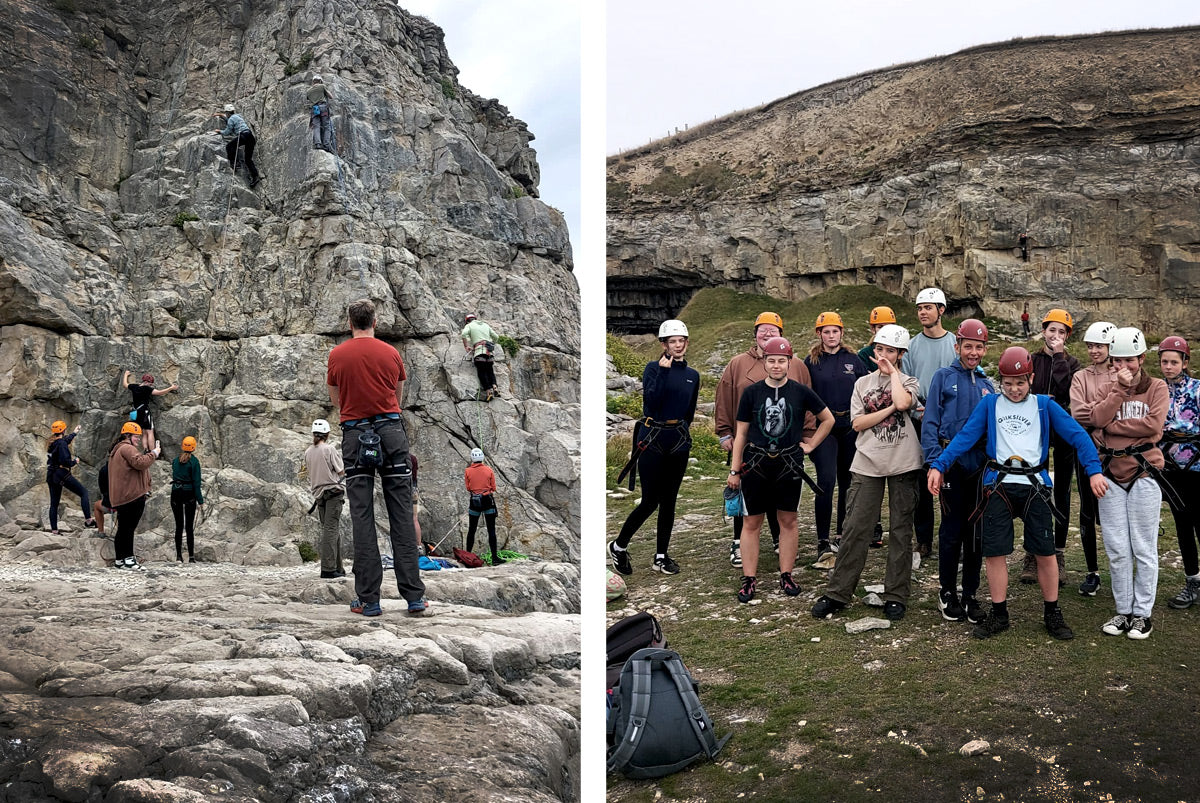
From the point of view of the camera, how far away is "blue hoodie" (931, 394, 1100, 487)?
4449 mm

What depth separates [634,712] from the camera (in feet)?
12.2

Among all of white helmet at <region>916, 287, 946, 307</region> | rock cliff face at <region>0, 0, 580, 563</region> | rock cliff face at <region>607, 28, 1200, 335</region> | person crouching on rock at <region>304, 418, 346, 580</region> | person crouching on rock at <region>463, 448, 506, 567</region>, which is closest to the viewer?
white helmet at <region>916, 287, 946, 307</region>

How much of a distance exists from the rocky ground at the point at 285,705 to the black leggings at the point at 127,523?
3.92 metres

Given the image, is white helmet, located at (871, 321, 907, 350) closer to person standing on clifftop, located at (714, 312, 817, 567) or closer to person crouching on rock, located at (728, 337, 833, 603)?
person crouching on rock, located at (728, 337, 833, 603)

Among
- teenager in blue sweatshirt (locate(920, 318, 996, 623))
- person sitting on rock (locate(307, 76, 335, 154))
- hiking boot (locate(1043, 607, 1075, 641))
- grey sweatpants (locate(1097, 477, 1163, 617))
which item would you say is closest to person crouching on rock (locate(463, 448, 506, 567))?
teenager in blue sweatshirt (locate(920, 318, 996, 623))

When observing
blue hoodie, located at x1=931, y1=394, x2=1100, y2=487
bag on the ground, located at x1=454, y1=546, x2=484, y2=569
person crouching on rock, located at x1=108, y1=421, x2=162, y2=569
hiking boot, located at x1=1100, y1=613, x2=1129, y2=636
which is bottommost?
bag on the ground, located at x1=454, y1=546, x2=484, y2=569

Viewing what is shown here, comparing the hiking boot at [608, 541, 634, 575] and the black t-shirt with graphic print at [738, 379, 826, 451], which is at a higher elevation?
the black t-shirt with graphic print at [738, 379, 826, 451]

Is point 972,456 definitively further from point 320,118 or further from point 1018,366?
point 320,118

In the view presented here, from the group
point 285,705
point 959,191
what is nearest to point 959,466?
point 285,705

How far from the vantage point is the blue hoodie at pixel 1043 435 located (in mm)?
4449

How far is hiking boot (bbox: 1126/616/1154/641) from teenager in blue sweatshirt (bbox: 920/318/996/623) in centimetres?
81

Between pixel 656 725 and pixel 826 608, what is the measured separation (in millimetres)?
1989

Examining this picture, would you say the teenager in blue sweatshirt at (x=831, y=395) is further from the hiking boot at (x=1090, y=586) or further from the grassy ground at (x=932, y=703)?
the hiking boot at (x=1090, y=586)

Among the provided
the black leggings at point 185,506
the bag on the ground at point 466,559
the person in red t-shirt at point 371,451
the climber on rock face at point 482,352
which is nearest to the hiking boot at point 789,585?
the person in red t-shirt at point 371,451
